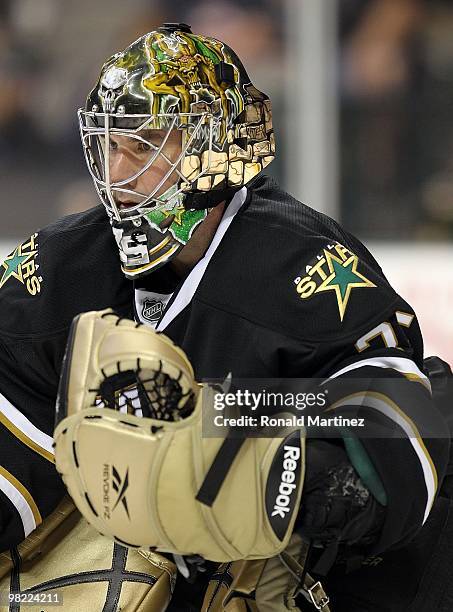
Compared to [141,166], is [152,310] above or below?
below

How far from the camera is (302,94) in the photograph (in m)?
4.11

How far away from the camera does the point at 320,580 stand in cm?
168

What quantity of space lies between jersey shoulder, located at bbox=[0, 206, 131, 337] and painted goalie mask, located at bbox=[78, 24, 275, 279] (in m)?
0.08

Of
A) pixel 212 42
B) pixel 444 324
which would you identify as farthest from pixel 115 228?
pixel 444 324

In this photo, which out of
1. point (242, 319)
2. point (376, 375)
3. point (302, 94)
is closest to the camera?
point (376, 375)

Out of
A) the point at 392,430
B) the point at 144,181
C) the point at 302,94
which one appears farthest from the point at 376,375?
the point at 302,94

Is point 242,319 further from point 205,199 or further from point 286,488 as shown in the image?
point 286,488

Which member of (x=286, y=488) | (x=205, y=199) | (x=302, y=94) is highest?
(x=205, y=199)

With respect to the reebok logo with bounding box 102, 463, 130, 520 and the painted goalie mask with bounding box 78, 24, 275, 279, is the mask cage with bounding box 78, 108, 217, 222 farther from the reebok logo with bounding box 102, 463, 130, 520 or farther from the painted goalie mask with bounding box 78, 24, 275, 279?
the reebok logo with bounding box 102, 463, 130, 520

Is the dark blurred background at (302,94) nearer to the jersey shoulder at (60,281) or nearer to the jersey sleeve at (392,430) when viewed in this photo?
the jersey shoulder at (60,281)

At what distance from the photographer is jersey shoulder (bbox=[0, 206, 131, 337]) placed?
176cm

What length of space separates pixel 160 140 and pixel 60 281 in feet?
0.94

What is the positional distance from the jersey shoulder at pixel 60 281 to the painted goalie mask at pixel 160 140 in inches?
3.3

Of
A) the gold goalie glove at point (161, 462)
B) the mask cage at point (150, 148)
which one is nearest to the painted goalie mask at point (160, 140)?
the mask cage at point (150, 148)
